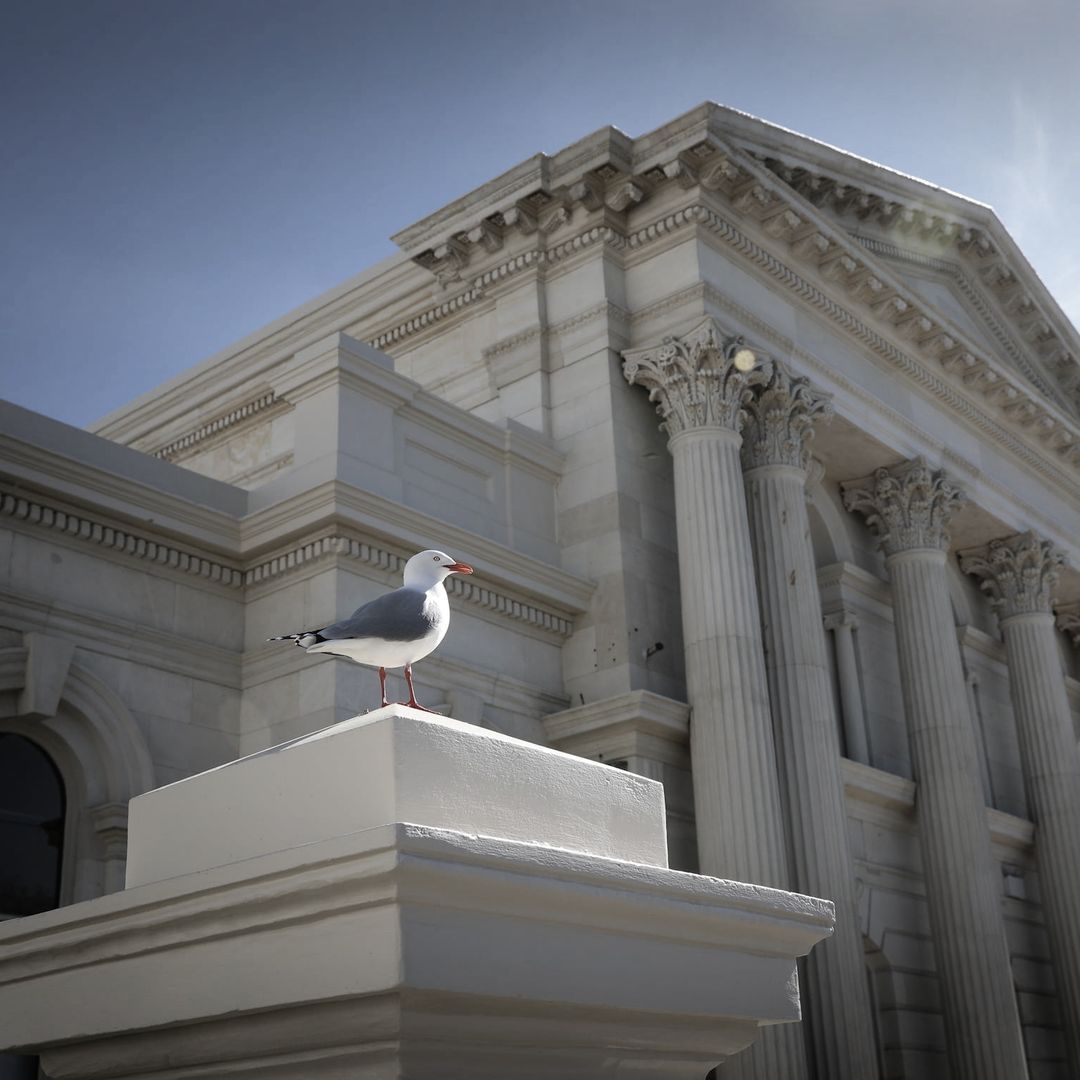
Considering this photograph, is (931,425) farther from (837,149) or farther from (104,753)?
(104,753)

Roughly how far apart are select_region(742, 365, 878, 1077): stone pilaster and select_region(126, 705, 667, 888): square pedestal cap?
12.9 m

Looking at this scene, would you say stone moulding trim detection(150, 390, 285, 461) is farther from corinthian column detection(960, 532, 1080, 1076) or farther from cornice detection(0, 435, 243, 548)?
corinthian column detection(960, 532, 1080, 1076)

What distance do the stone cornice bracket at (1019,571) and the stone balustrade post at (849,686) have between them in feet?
13.0

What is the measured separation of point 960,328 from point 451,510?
35.1ft

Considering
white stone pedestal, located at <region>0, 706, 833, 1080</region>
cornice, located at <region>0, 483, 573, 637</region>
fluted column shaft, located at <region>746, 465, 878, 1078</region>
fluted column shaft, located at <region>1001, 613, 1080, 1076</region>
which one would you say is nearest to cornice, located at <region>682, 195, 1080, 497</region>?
fluted column shaft, located at <region>746, 465, 878, 1078</region>

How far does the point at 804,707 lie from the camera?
1722 cm

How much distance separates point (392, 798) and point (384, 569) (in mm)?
11865

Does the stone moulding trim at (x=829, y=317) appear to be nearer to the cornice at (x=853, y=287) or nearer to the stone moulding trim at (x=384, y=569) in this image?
the cornice at (x=853, y=287)

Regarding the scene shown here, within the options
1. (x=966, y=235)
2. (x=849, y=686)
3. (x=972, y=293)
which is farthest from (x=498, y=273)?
(x=972, y=293)

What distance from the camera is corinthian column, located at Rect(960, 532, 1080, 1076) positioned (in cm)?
2166

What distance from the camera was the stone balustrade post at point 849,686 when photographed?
20.6 meters

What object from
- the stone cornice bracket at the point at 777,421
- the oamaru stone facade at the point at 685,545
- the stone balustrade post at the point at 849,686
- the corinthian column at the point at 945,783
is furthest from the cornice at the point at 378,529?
the corinthian column at the point at 945,783

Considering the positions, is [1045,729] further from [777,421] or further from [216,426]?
[216,426]

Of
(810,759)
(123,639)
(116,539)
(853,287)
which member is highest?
(853,287)
